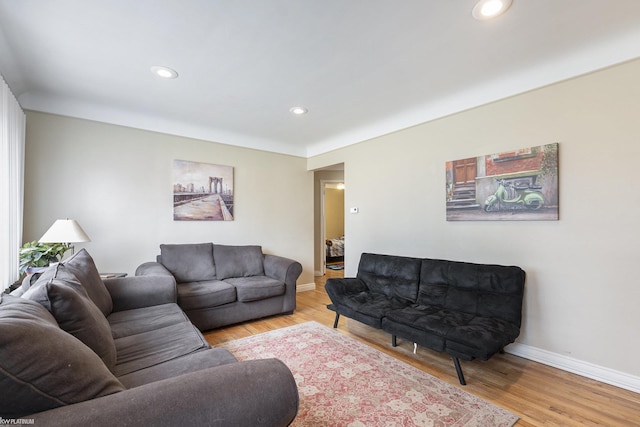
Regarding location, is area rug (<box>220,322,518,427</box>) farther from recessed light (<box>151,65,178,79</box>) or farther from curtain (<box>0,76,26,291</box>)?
recessed light (<box>151,65,178,79</box>)

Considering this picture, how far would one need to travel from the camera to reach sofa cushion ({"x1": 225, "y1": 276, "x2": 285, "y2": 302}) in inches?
128

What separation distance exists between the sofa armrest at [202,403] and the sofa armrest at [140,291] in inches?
73.3

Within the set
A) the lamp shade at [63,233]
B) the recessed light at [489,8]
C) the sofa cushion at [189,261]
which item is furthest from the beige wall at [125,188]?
the recessed light at [489,8]

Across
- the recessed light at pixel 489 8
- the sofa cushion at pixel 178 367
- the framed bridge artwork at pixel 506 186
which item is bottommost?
the sofa cushion at pixel 178 367

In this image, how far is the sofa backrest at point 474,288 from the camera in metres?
2.37

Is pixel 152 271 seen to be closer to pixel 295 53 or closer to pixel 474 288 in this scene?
pixel 295 53

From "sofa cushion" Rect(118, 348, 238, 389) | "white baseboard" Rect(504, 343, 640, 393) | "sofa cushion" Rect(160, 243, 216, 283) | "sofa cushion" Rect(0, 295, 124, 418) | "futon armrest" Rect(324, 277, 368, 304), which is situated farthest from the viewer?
"sofa cushion" Rect(160, 243, 216, 283)

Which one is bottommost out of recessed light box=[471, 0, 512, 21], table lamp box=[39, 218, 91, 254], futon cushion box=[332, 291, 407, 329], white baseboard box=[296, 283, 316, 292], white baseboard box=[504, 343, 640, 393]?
white baseboard box=[296, 283, 316, 292]

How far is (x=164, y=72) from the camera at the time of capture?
2.49 meters

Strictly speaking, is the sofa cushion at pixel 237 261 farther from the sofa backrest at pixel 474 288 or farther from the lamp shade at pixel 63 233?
the sofa backrest at pixel 474 288

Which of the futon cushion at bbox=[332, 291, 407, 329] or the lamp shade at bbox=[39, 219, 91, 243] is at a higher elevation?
the lamp shade at bbox=[39, 219, 91, 243]

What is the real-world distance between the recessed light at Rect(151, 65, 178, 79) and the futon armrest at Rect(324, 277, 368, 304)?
247 centimetres

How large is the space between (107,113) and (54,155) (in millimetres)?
695

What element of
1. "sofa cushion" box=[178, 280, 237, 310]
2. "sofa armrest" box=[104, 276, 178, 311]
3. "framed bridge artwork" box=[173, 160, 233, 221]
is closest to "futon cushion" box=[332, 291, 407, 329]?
"sofa cushion" box=[178, 280, 237, 310]
